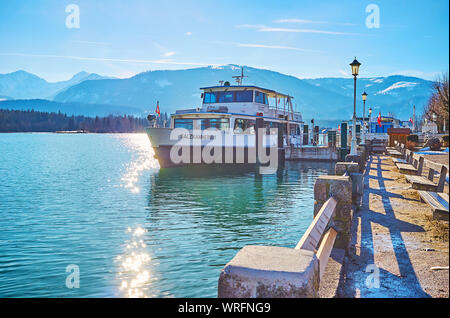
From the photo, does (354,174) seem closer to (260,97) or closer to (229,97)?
(229,97)

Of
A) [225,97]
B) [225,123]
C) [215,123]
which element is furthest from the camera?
[225,97]

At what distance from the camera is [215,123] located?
A: 27594 mm

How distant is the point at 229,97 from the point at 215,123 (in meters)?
4.47

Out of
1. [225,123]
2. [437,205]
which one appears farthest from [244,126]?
[437,205]

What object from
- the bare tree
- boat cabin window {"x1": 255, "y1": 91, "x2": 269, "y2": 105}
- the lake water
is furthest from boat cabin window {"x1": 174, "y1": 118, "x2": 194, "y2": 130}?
the bare tree

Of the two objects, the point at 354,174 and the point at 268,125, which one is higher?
the point at 268,125

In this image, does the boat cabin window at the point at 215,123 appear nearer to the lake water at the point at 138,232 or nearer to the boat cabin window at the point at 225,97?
the boat cabin window at the point at 225,97

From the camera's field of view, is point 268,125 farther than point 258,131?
Yes

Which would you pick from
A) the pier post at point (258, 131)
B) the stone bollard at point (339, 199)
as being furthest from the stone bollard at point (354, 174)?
the pier post at point (258, 131)

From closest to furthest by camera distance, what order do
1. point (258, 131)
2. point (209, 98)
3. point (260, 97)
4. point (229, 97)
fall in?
1. point (258, 131)
2. point (229, 97)
3. point (209, 98)
4. point (260, 97)

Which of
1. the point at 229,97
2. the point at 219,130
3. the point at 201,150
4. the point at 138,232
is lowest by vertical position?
the point at 138,232

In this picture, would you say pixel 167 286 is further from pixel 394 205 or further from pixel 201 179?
pixel 201 179

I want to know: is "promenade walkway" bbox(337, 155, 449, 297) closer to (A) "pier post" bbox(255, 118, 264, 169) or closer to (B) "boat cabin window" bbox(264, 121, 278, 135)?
(A) "pier post" bbox(255, 118, 264, 169)
